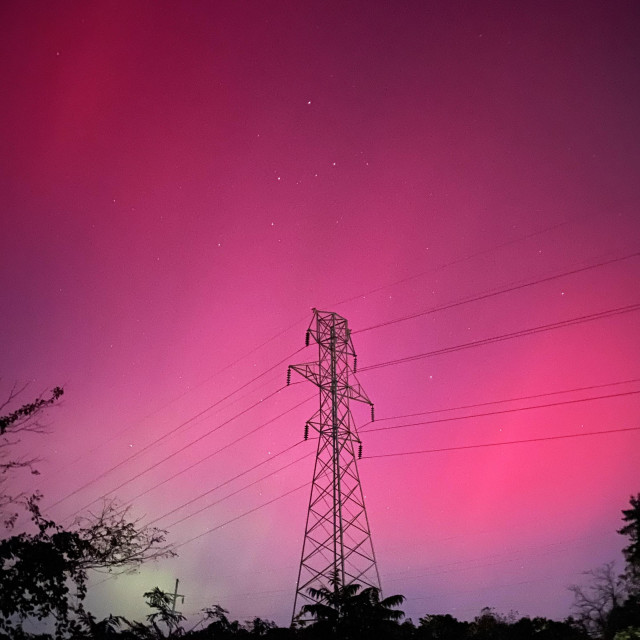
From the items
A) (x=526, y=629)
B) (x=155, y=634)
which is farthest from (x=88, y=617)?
(x=526, y=629)

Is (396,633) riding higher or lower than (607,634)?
higher

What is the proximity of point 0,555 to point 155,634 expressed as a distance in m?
8.70

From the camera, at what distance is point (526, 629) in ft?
108

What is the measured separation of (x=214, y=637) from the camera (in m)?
19.2

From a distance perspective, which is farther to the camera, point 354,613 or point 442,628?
point 442,628

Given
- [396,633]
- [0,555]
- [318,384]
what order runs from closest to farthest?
1. [0,555]
2. [396,633]
3. [318,384]

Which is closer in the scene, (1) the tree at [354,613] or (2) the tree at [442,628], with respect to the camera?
(1) the tree at [354,613]

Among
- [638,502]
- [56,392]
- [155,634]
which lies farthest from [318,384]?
[638,502]

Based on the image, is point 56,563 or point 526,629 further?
point 526,629

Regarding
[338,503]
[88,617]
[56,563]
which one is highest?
[338,503]

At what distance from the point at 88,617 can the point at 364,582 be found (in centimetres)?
1579

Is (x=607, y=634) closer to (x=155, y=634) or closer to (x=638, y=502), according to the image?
(x=638, y=502)

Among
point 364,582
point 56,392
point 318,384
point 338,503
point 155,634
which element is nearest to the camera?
point 56,392

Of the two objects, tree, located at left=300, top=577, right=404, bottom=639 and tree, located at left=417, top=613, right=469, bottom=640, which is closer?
tree, located at left=300, top=577, right=404, bottom=639
